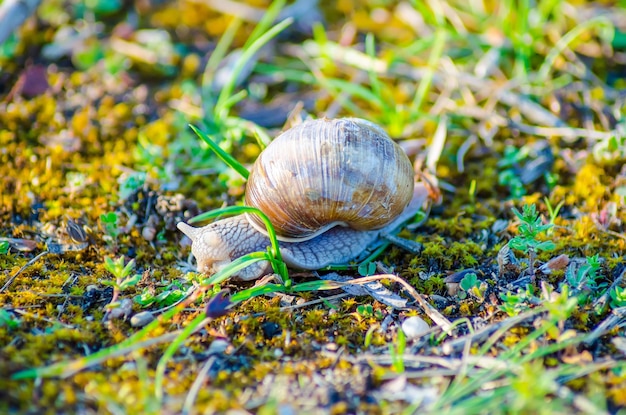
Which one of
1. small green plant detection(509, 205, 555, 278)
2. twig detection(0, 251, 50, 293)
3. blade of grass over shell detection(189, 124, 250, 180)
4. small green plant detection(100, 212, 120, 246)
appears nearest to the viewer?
small green plant detection(509, 205, 555, 278)

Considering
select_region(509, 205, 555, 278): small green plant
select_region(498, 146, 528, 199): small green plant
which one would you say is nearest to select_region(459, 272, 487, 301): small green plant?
select_region(509, 205, 555, 278): small green plant

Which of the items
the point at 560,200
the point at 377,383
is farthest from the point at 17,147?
the point at 560,200

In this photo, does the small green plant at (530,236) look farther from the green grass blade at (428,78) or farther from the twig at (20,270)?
the twig at (20,270)

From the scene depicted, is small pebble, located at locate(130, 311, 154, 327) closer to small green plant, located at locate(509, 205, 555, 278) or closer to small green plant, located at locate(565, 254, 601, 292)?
small green plant, located at locate(509, 205, 555, 278)

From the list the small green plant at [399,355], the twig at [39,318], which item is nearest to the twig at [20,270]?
the twig at [39,318]

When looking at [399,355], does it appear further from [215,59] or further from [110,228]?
[215,59]

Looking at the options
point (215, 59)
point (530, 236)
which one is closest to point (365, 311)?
point (530, 236)

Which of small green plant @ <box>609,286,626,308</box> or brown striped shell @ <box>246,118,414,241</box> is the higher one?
brown striped shell @ <box>246,118,414,241</box>
